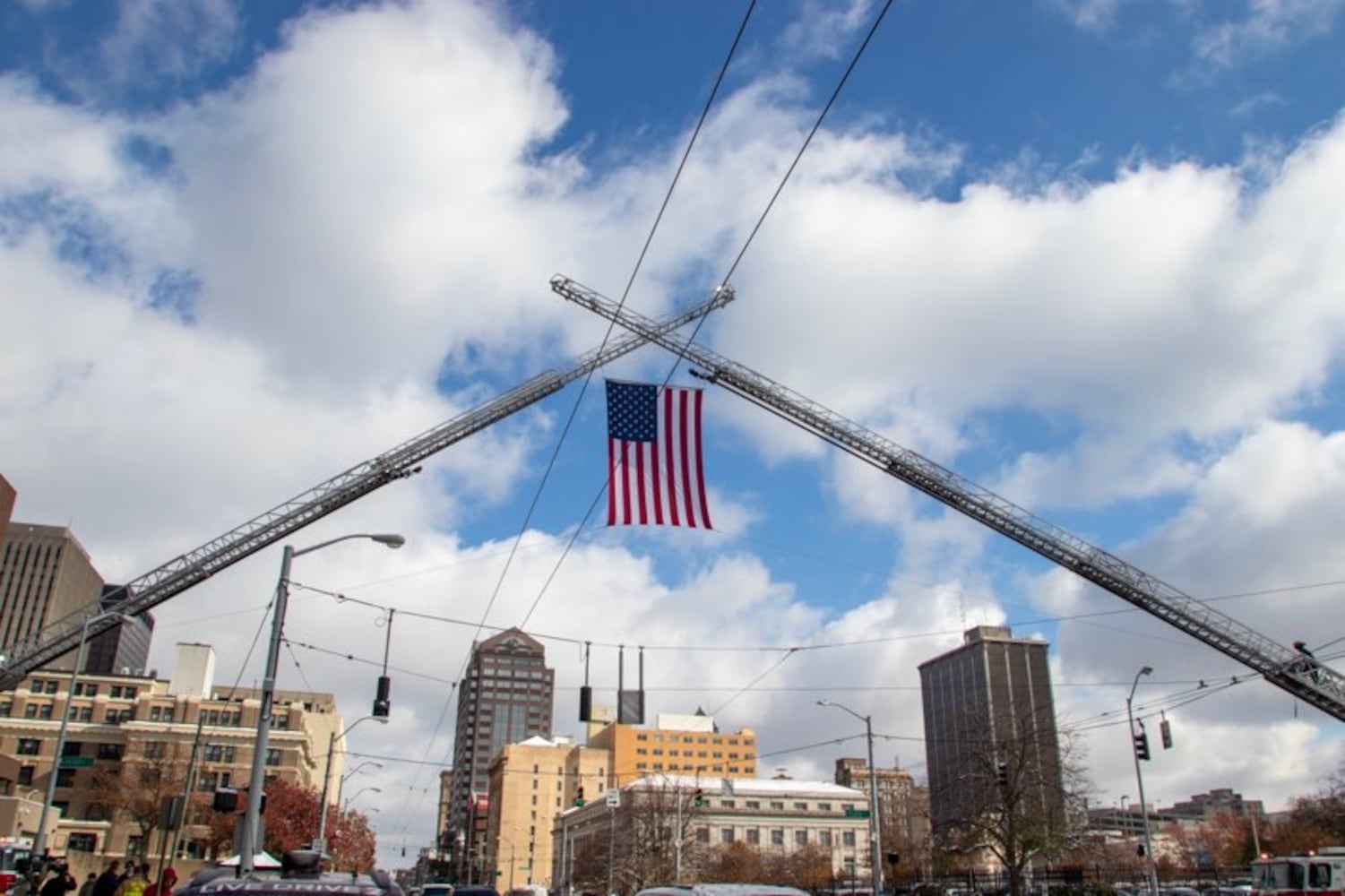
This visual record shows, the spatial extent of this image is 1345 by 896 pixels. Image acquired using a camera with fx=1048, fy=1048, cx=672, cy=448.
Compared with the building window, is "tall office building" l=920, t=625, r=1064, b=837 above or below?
above

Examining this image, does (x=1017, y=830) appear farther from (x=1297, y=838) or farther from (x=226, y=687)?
(x=226, y=687)

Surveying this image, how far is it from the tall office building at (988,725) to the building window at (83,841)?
7509 centimetres

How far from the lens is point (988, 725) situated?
5719cm

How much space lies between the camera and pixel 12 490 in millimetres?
66438

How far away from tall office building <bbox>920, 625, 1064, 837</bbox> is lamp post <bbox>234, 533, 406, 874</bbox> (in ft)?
93.9

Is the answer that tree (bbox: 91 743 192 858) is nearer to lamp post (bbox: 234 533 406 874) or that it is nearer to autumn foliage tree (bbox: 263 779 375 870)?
autumn foliage tree (bbox: 263 779 375 870)

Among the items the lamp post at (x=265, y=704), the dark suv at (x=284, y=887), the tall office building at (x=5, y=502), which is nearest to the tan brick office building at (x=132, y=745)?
the tall office building at (x=5, y=502)

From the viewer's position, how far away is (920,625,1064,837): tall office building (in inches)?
2031

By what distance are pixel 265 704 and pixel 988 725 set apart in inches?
1756

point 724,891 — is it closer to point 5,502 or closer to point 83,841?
→ point 5,502

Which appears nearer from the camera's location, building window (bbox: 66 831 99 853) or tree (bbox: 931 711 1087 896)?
tree (bbox: 931 711 1087 896)

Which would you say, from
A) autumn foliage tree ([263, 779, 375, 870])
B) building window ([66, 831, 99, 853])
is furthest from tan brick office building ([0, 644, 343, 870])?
autumn foliage tree ([263, 779, 375, 870])

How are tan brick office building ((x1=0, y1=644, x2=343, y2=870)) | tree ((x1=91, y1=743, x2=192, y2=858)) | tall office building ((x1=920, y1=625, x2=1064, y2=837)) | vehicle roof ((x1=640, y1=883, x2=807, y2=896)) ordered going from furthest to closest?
tan brick office building ((x1=0, y1=644, x2=343, y2=870)), tree ((x1=91, y1=743, x2=192, y2=858)), tall office building ((x1=920, y1=625, x2=1064, y2=837)), vehicle roof ((x1=640, y1=883, x2=807, y2=896))

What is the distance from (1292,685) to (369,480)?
166ft
